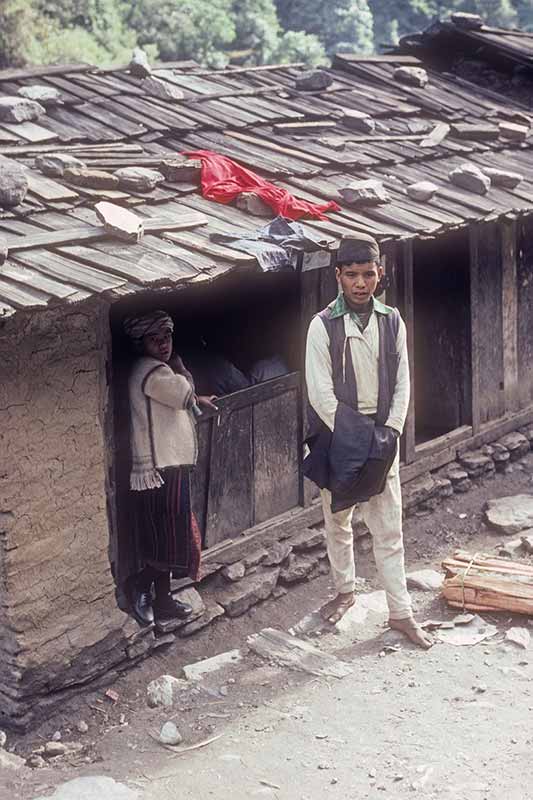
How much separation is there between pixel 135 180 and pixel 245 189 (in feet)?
2.46

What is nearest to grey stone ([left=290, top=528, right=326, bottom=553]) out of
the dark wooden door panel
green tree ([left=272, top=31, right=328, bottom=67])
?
the dark wooden door panel

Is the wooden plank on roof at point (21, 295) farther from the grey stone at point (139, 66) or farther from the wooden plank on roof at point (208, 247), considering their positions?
the grey stone at point (139, 66)

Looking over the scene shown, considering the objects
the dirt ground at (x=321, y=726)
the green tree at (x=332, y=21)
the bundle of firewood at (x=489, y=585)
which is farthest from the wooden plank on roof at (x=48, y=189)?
the green tree at (x=332, y=21)

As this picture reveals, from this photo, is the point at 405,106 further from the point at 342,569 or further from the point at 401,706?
the point at 401,706

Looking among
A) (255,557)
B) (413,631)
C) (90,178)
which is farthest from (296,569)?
(90,178)

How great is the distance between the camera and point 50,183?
684cm

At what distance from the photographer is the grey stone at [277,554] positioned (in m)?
7.75

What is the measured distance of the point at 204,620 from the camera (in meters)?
7.14

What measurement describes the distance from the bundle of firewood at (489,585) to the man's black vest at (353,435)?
117cm

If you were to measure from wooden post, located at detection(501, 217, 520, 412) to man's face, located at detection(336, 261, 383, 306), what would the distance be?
387cm

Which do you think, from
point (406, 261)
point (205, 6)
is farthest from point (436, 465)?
point (205, 6)

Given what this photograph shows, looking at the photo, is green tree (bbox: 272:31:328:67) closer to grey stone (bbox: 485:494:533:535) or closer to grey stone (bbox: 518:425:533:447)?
grey stone (bbox: 518:425:533:447)

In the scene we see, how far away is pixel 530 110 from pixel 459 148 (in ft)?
7.89

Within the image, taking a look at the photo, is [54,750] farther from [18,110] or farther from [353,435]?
[18,110]
